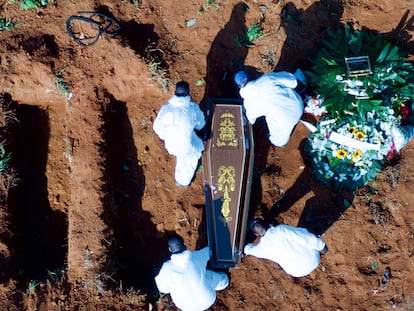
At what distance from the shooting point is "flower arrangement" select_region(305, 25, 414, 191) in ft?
21.3

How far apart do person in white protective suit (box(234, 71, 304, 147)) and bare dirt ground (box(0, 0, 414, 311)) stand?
0.73m

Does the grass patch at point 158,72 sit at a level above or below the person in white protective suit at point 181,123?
above

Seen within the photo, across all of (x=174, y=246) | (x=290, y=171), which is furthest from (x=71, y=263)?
(x=290, y=171)

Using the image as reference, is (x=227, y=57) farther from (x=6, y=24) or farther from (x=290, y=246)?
(x=6, y=24)

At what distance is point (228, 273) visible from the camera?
6.86 metres

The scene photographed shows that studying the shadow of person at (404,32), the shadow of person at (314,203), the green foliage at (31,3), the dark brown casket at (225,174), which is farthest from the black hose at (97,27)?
the shadow of person at (404,32)

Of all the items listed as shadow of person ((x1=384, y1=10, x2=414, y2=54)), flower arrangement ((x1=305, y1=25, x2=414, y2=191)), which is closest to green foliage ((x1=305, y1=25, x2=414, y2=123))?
flower arrangement ((x1=305, y1=25, x2=414, y2=191))

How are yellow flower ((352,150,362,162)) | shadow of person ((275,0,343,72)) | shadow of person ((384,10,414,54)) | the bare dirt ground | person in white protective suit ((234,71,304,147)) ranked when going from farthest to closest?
1. shadow of person ((384,10,414,54))
2. shadow of person ((275,0,343,72))
3. the bare dirt ground
4. yellow flower ((352,150,362,162))
5. person in white protective suit ((234,71,304,147))

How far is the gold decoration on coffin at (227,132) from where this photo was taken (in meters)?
6.67

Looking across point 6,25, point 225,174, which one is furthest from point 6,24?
point 225,174

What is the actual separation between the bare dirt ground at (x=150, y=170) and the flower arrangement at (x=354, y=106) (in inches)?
10.4

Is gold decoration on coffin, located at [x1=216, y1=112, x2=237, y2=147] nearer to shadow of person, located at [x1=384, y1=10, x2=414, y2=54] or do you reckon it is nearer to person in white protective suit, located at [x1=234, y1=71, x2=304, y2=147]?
person in white protective suit, located at [x1=234, y1=71, x2=304, y2=147]

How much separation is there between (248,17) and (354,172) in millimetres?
2528

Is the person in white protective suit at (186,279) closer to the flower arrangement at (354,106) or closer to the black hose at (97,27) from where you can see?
the flower arrangement at (354,106)
